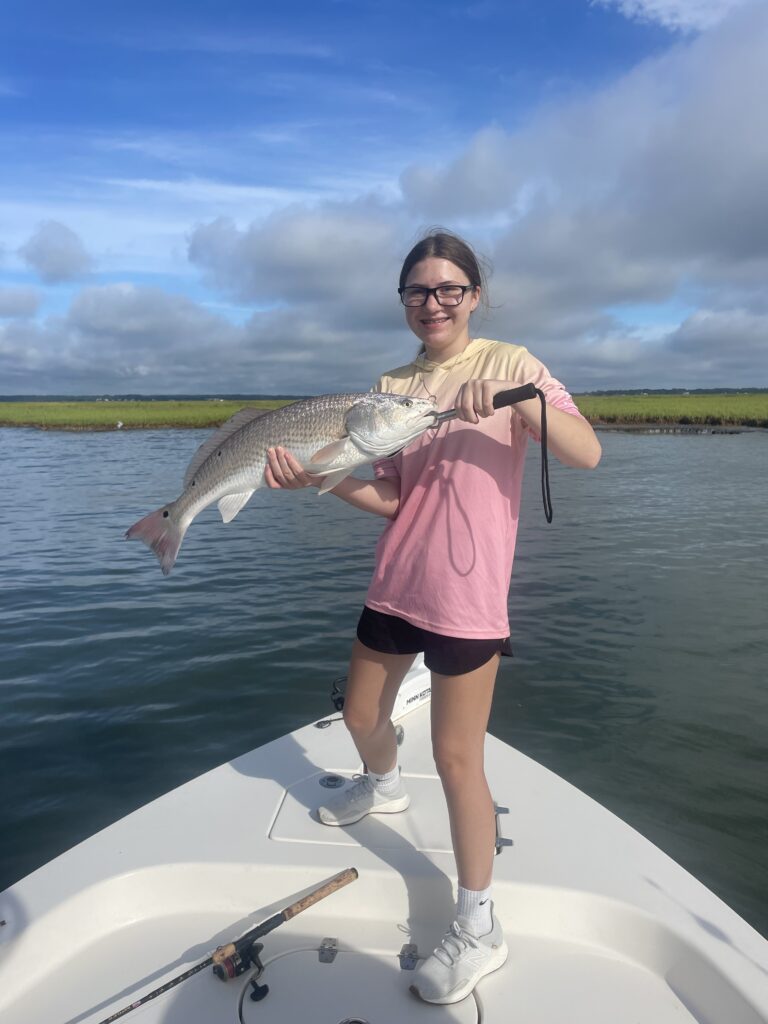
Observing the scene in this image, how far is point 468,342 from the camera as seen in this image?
347 cm

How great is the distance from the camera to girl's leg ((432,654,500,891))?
3062mm

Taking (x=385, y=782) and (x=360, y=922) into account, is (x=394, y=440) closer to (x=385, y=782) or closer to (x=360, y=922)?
(x=385, y=782)

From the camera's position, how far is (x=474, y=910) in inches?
122

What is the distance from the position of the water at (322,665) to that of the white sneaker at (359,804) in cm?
279

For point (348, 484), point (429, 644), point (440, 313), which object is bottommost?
point (429, 644)

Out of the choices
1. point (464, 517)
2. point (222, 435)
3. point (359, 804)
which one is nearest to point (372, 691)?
point (359, 804)

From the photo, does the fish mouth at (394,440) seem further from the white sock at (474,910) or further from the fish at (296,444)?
the white sock at (474,910)

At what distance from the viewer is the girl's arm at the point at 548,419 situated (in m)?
2.83

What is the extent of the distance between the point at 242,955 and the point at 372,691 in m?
1.23

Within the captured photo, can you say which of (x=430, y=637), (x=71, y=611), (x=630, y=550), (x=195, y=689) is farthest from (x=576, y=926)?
(x=630, y=550)

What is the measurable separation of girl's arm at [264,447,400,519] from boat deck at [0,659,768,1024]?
5.79ft

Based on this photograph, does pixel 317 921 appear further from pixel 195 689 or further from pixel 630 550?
pixel 630 550

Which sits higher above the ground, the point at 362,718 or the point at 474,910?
the point at 362,718

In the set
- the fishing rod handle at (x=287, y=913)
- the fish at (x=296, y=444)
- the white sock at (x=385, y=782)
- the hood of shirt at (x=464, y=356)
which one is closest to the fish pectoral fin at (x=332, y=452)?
the fish at (x=296, y=444)
